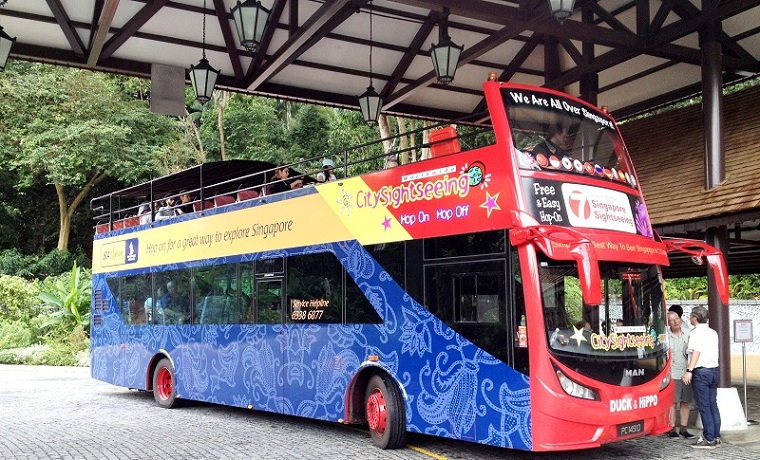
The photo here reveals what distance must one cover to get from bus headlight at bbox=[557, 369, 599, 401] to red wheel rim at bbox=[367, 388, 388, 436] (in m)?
2.48

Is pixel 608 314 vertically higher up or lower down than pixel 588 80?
lower down

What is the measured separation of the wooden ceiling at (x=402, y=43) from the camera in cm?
1178

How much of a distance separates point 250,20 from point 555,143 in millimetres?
4021

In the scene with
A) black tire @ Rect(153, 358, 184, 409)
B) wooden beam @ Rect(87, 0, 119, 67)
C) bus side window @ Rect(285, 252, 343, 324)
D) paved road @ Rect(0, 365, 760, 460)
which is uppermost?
wooden beam @ Rect(87, 0, 119, 67)

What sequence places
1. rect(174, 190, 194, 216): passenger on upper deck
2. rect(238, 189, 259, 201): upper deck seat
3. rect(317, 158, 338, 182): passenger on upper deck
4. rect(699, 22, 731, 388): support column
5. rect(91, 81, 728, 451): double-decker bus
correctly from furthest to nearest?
rect(174, 190, 194, 216): passenger on upper deck, rect(238, 189, 259, 201): upper deck seat, rect(699, 22, 731, 388): support column, rect(317, 158, 338, 182): passenger on upper deck, rect(91, 81, 728, 451): double-decker bus

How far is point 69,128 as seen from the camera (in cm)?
3497

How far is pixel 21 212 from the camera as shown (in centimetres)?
4131

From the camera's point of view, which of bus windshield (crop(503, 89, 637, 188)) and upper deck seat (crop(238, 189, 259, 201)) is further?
upper deck seat (crop(238, 189, 259, 201))

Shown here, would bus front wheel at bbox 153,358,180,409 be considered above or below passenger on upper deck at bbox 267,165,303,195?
below

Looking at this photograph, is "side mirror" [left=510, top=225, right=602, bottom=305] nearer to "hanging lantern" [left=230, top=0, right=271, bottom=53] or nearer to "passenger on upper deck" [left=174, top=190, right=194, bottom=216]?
"hanging lantern" [left=230, top=0, right=271, bottom=53]

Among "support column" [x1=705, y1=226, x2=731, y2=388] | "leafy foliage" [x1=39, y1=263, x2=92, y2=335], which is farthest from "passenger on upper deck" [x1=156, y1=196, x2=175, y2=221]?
"leafy foliage" [x1=39, y1=263, x2=92, y2=335]

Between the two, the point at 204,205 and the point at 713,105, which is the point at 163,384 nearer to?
the point at 204,205

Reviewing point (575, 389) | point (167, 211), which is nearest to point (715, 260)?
point (575, 389)

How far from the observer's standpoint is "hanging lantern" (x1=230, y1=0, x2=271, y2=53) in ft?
32.4
